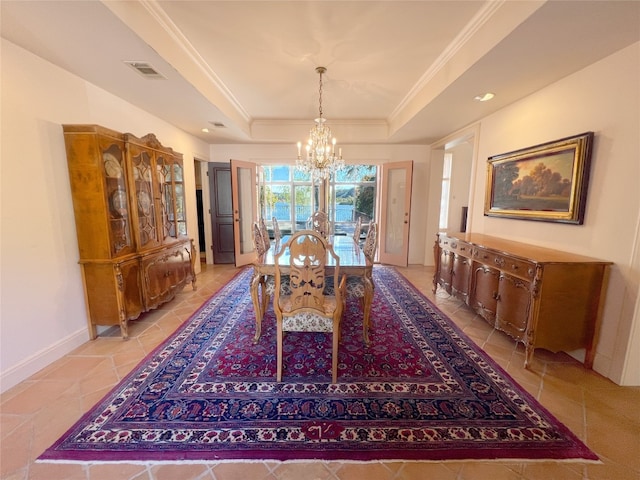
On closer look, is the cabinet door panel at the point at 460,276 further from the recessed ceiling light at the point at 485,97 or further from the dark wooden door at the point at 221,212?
the dark wooden door at the point at 221,212

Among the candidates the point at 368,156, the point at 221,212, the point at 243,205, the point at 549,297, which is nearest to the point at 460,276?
the point at 549,297

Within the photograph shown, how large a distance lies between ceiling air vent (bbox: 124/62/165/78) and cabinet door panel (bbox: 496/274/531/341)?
11.8 feet

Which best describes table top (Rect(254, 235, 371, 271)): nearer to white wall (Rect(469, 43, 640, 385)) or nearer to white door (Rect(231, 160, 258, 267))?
white wall (Rect(469, 43, 640, 385))

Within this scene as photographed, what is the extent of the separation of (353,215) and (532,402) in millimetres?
4779

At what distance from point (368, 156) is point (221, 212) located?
3.22 meters

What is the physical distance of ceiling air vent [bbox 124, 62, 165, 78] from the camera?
2129mm

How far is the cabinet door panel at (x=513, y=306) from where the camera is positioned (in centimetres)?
211

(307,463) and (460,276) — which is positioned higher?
(460,276)

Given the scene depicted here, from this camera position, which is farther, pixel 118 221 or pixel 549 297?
pixel 118 221

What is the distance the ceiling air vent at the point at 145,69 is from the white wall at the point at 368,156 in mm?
2922

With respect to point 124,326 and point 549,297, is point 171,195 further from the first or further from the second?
A: point 549,297

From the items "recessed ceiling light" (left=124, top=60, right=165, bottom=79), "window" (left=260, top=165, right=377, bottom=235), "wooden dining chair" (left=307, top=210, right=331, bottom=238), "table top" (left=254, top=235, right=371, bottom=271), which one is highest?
"recessed ceiling light" (left=124, top=60, right=165, bottom=79)

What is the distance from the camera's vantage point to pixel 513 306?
2225 millimetres

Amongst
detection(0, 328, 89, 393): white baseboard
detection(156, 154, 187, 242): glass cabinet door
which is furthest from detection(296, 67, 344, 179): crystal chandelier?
detection(0, 328, 89, 393): white baseboard
